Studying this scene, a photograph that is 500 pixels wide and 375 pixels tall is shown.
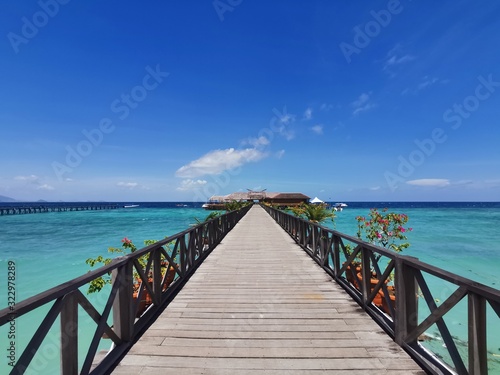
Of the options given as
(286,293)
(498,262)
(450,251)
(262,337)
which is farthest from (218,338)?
(450,251)

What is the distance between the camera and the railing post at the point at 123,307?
3.27 metres

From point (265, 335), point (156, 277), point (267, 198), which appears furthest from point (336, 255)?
point (267, 198)

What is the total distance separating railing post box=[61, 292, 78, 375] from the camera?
7.68 feet

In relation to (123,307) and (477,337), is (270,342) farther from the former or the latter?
(477,337)

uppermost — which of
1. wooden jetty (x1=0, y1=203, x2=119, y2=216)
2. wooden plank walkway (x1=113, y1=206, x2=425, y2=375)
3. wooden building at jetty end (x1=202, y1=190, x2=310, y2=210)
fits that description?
wooden building at jetty end (x1=202, y1=190, x2=310, y2=210)

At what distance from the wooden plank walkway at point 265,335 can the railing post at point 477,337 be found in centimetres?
68

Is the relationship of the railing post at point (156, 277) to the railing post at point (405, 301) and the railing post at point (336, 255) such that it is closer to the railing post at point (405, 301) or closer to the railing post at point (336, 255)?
the railing post at point (405, 301)

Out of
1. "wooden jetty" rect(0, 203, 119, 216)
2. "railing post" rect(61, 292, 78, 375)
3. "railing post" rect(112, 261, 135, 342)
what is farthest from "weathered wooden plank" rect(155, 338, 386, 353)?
"wooden jetty" rect(0, 203, 119, 216)

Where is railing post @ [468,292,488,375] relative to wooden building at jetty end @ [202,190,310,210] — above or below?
below

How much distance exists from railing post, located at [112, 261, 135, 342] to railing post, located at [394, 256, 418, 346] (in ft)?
9.87

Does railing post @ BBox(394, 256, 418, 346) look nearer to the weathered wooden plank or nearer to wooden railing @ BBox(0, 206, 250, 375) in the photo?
the weathered wooden plank

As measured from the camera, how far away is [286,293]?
521 cm

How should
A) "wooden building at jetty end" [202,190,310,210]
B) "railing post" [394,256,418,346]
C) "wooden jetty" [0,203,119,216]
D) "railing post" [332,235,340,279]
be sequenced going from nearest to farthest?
"railing post" [394,256,418,346]
"railing post" [332,235,340,279]
"wooden building at jetty end" [202,190,310,210]
"wooden jetty" [0,203,119,216]

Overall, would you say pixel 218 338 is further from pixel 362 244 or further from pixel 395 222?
pixel 395 222
